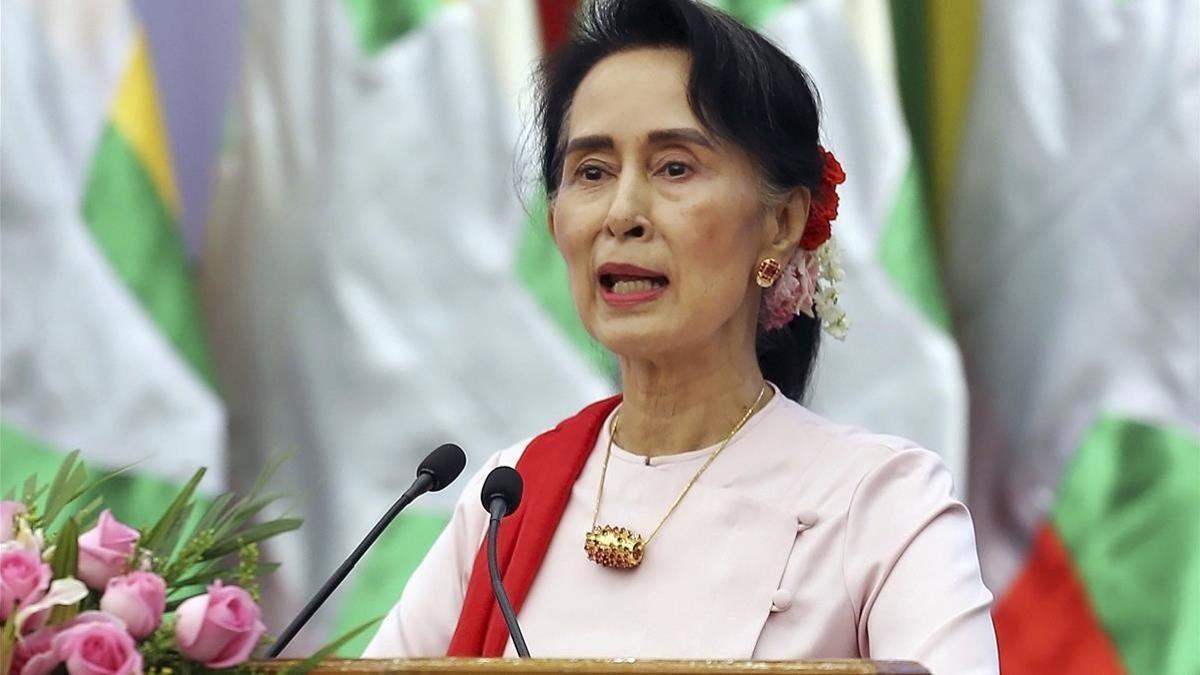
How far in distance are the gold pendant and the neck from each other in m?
0.14

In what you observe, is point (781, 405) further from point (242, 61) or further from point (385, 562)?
point (242, 61)

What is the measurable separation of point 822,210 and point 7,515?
107 cm

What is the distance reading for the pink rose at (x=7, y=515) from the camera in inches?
51.9

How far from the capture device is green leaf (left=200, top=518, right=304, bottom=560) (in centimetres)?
136

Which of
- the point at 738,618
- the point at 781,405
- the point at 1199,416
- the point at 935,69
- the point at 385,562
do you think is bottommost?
the point at 385,562

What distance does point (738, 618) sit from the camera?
1812 millimetres

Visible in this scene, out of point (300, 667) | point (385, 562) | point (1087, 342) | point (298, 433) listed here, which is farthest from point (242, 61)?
point (300, 667)

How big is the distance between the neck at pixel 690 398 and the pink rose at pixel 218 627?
0.81 metres

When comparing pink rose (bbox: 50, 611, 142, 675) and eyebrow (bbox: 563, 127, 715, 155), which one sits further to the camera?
eyebrow (bbox: 563, 127, 715, 155)

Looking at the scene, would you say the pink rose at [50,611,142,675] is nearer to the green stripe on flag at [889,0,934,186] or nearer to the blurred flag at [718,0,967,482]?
the blurred flag at [718,0,967,482]

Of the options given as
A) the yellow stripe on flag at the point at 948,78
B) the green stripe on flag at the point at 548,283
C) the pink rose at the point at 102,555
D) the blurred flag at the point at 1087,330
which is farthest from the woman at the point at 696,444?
the yellow stripe on flag at the point at 948,78

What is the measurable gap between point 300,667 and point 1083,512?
95.9 inches

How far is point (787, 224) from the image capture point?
2.04m

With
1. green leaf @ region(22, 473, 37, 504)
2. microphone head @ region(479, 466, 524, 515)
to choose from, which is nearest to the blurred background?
microphone head @ region(479, 466, 524, 515)
